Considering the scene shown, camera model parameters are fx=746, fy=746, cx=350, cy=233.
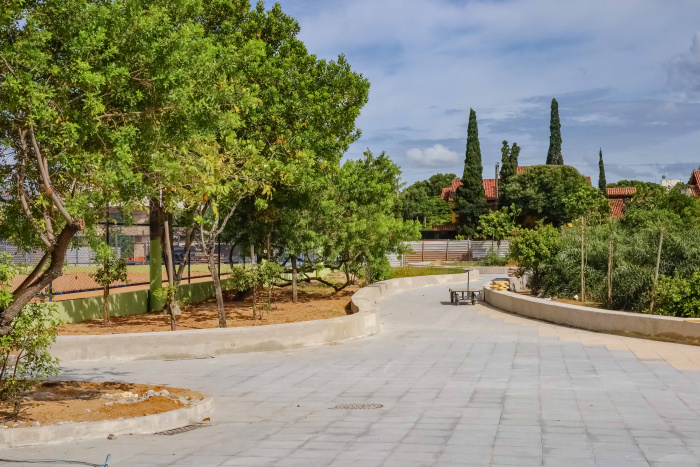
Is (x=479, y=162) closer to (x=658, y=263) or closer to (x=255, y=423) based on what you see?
(x=658, y=263)

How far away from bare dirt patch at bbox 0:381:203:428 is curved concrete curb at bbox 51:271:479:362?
93.7 inches

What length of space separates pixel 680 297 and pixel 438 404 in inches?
347

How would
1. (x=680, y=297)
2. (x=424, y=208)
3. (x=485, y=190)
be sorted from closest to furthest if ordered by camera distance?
1. (x=680, y=297)
2. (x=485, y=190)
3. (x=424, y=208)

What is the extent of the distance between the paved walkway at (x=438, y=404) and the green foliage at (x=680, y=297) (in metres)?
1.61

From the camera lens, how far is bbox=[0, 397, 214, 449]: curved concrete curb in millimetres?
7375

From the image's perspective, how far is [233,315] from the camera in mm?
19797

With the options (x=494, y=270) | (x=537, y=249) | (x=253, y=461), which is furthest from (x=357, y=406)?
(x=494, y=270)

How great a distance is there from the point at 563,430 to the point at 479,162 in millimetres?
62392

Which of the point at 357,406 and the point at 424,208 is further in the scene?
the point at 424,208

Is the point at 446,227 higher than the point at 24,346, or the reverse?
the point at 446,227

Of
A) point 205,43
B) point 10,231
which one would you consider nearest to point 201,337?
point 10,231

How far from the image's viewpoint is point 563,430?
772 cm

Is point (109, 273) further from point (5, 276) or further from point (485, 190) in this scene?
point (485, 190)

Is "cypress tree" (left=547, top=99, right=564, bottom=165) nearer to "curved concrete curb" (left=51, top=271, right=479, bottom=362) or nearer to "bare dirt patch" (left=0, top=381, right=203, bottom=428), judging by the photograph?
"curved concrete curb" (left=51, top=271, right=479, bottom=362)
